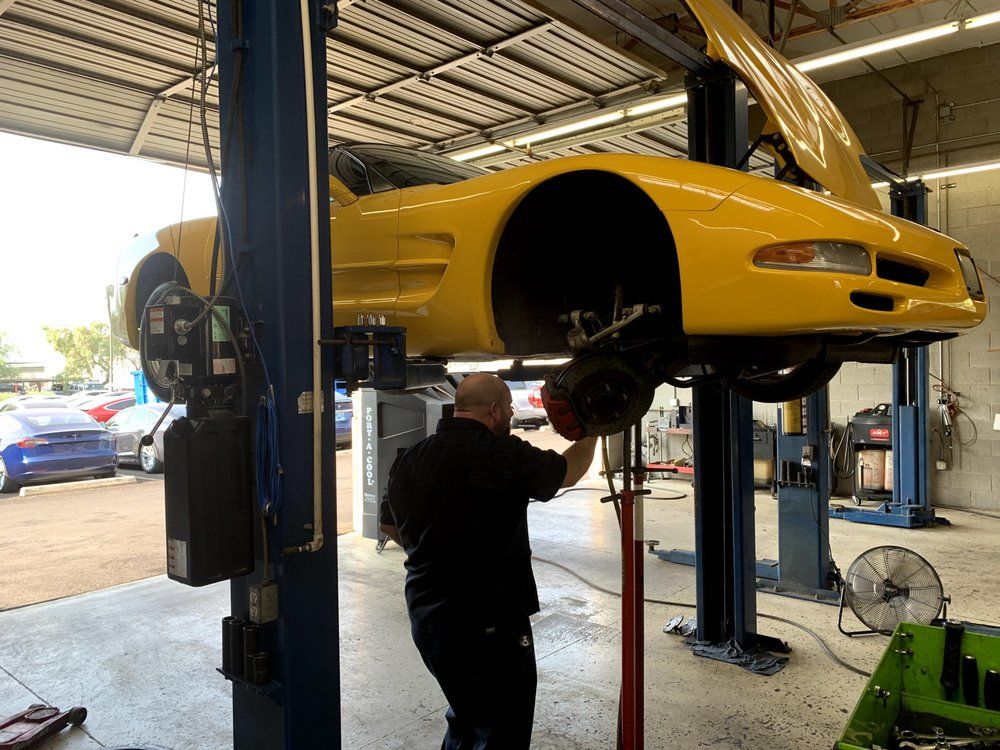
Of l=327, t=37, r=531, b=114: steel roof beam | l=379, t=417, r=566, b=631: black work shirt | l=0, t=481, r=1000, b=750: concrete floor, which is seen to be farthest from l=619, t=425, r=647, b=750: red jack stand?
l=327, t=37, r=531, b=114: steel roof beam

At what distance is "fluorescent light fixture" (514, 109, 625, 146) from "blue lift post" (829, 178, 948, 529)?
334cm

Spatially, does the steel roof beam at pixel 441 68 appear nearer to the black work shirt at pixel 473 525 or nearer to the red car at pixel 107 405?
the black work shirt at pixel 473 525

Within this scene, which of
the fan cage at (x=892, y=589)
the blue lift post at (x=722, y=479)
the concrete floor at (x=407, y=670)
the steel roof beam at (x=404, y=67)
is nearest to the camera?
the concrete floor at (x=407, y=670)

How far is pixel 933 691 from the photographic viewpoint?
258cm

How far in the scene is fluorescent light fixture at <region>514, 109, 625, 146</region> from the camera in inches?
206

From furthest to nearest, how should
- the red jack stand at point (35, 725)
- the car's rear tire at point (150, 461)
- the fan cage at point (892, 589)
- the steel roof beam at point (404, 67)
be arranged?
the car's rear tire at point (150, 461), the steel roof beam at point (404, 67), the fan cage at point (892, 589), the red jack stand at point (35, 725)

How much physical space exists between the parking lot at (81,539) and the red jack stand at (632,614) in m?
4.42

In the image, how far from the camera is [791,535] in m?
4.81

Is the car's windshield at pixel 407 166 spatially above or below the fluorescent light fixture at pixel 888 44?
below

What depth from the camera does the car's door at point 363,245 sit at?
253cm

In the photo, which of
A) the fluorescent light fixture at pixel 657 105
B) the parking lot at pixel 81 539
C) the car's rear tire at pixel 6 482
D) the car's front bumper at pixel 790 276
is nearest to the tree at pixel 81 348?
the car's rear tire at pixel 6 482

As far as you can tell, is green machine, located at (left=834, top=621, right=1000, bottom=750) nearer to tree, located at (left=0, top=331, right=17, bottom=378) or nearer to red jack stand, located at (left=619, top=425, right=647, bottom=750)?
red jack stand, located at (left=619, top=425, right=647, bottom=750)

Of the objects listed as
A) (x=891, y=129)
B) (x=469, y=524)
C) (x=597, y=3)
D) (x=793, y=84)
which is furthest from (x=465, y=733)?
(x=891, y=129)

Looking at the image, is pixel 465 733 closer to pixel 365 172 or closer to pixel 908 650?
pixel 908 650
